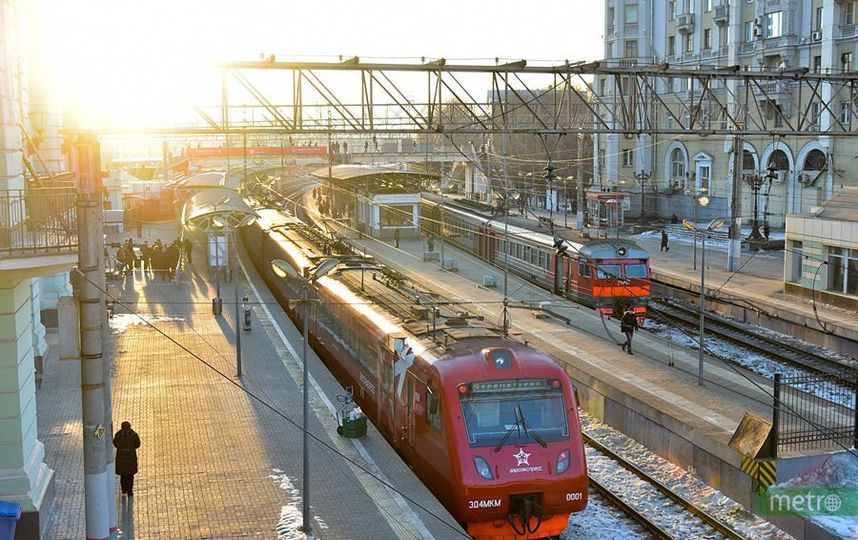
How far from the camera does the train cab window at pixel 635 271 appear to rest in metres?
31.7

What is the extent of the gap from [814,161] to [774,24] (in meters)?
8.23

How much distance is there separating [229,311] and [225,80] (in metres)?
11.6

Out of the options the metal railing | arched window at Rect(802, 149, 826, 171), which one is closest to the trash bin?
the metal railing

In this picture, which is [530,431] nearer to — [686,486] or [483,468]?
[483,468]

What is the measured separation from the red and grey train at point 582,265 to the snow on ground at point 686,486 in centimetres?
895

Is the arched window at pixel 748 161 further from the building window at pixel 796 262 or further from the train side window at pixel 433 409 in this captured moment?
the train side window at pixel 433 409

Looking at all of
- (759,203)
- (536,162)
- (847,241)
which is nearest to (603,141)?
(536,162)

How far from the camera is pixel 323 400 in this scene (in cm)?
1950

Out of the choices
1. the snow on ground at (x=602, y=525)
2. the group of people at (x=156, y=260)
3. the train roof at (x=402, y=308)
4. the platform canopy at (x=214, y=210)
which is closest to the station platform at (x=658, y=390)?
the train roof at (x=402, y=308)

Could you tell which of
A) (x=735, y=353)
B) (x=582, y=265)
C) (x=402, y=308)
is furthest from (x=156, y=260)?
(x=402, y=308)

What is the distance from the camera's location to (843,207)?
3167 centimetres

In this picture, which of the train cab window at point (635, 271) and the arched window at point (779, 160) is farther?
the arched window at point (779, 160)

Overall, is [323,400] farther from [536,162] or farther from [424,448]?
[536,162]

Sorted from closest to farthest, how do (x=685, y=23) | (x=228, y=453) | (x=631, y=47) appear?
(x=228, y=453) → (x=685, y=23) → (x=631, y=47)
